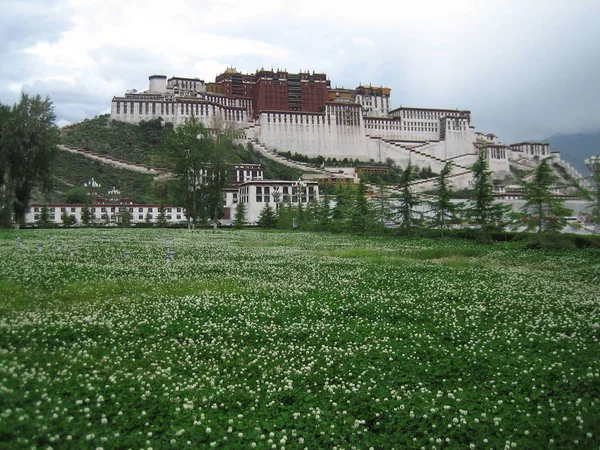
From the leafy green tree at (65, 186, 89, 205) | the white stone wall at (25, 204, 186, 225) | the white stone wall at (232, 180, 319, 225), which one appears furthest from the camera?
the white stone wall at (232, 180, 319, 225)

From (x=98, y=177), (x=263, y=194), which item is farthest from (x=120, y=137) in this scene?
(x=263, y=194)

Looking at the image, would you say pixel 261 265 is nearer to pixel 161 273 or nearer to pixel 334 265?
pixel 334 265

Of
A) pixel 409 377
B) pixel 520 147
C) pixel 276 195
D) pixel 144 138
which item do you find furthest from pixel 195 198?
pixel 520 147

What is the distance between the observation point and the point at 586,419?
5785 mm

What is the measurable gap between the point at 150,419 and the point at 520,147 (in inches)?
8246

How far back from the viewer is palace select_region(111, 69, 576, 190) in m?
145

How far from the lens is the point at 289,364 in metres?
7.56

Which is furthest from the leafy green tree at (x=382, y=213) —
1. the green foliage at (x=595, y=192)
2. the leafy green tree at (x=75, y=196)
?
the leafy green tree at (x=75, y=196)

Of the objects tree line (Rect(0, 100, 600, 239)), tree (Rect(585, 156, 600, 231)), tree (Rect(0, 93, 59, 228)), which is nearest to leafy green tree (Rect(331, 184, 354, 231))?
tree line (Rect(0, 100, 600, 239))

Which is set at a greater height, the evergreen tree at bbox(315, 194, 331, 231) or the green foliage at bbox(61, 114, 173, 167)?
the green foliage at bbox(61, 114, 173, 167)

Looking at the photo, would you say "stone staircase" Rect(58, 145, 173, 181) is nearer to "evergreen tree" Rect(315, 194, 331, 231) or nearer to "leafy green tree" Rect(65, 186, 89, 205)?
"leafy green tree" Rect(65, 186, 89, 205)

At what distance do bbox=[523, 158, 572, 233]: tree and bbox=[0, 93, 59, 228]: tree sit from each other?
4177 centimetres

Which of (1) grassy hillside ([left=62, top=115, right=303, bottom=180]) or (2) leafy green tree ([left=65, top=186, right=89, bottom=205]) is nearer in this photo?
(2) leafy green tree ([left=65, top=186, right=89, bottom=205])

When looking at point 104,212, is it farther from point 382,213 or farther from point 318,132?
point 318,132
